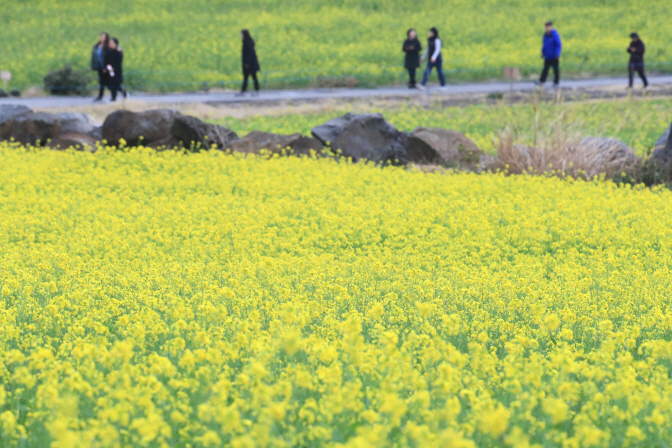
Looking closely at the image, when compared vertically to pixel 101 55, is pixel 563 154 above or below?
below

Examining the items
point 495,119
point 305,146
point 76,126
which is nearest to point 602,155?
point 305,146

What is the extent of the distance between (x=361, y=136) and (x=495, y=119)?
5.54 m

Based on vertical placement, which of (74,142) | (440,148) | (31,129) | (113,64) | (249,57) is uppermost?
(249,57)

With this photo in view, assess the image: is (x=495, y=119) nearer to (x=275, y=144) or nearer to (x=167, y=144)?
(x=275, y=144)

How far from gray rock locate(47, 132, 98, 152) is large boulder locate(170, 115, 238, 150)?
167 centimetres

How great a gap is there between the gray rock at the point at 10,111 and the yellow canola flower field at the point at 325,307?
398cm

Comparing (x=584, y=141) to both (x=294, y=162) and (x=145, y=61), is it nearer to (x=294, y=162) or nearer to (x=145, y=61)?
(x=294, y=162)

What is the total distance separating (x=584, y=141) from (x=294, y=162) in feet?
18.1

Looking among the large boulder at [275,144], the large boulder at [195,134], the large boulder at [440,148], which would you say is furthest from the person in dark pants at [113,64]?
the large boulder at [440,148]

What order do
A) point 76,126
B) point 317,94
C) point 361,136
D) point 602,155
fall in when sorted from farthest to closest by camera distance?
point 317,94, point 76,126, point 361,136, point 602,155

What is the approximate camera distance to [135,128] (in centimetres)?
1583

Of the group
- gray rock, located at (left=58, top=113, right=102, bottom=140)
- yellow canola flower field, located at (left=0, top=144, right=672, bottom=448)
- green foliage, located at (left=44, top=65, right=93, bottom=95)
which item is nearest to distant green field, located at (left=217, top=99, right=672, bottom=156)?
gray rock, located at (left=58, top=113, right=102, bottom=140)

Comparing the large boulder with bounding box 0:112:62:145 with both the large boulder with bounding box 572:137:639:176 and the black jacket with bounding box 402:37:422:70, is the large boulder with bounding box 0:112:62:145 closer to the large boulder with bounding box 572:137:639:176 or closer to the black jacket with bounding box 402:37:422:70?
the large boulder with bounding box 572:137:639:176

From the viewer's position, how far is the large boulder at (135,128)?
15820 mm
